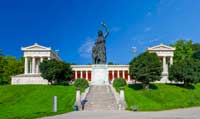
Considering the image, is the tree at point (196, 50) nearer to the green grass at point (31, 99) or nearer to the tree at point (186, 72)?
the tree at point (186, 72)

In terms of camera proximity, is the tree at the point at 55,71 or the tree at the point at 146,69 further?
the tree at the point at 55,71

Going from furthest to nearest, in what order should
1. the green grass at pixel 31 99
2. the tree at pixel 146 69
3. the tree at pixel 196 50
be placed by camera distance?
1. the tree at pixel 196 50
2. the tree at pixel 146 69
3. the green grass at pixel 31 99

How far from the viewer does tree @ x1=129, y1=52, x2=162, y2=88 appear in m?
65.0

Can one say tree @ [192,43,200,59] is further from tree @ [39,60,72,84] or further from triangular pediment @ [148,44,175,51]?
tree @ [39,60,72,84]

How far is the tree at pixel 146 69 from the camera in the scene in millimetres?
65000

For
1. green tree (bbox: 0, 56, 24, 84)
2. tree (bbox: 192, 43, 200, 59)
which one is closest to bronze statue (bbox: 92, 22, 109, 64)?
green tree (bbox: 0, 56, 24, 84)

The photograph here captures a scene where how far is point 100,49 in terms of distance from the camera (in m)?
59.8

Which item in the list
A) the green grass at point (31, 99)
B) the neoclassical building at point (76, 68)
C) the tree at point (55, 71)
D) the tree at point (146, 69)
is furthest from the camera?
the neoclassical building at point (76, 68)

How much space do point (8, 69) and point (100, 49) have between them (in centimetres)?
5183

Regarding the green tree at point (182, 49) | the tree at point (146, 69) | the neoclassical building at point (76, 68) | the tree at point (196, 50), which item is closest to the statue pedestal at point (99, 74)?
the tree at point (146, 69)

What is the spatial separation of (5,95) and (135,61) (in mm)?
26497

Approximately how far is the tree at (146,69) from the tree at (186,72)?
755cm

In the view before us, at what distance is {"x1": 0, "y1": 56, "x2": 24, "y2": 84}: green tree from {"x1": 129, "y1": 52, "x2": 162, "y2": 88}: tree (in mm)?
45960

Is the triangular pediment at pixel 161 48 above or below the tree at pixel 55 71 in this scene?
above
